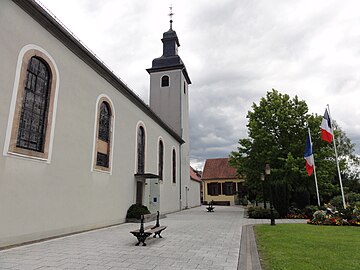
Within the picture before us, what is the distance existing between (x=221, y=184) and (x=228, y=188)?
1273mm

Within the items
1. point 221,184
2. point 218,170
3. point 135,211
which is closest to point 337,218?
point 135,211

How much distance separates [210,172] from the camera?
4384cm

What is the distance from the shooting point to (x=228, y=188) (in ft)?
135

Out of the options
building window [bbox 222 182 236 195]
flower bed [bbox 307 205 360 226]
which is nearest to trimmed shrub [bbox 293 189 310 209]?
flower bed [bbox 307 205 360 226]

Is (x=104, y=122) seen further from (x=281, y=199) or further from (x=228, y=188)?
(x=228, y=188)

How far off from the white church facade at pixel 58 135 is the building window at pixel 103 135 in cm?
5

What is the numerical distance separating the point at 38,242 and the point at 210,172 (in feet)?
123

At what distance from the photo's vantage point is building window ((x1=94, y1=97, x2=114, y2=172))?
11.9 meters

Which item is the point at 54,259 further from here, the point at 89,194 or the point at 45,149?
the point at 89,194

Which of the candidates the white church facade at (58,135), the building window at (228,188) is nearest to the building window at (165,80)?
the white church facade at (58,135)

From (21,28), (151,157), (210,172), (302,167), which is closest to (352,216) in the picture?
(302,167)

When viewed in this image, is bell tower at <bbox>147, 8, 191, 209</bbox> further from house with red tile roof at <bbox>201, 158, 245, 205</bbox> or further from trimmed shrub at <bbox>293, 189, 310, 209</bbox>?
house with red tile roof at <bbox>201, 158, 245, 205</bbox>

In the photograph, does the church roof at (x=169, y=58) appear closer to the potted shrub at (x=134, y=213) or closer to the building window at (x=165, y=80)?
the building window at (x=165, y=80)

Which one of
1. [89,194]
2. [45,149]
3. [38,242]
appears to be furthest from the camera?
[89,194]
